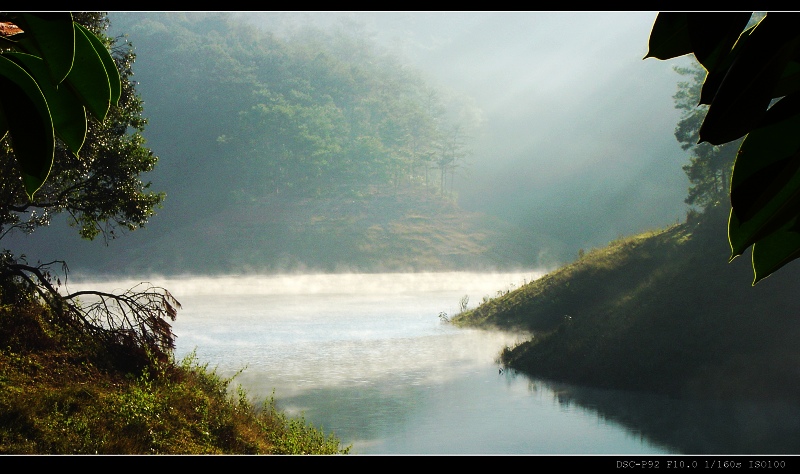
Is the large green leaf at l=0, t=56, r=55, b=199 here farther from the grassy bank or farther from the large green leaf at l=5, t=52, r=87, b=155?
the grassy bank

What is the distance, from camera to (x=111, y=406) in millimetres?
5961

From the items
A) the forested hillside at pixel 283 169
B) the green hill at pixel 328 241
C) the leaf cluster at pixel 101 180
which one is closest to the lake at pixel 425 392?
the leaf cluster at pixel 101 180

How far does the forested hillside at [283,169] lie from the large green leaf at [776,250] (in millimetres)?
19830

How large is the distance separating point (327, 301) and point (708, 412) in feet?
34.3

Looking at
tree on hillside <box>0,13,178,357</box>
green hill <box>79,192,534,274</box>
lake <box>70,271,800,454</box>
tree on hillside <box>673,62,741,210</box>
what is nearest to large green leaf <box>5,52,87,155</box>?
lake <box>70,271,800,454</box>

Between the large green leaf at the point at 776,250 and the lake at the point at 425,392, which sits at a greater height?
the lake at the point at 425,392

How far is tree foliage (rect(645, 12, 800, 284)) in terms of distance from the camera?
1.33 ft

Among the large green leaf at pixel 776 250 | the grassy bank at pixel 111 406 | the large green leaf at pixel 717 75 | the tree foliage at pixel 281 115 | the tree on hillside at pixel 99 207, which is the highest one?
the tree foliage at pixel 281 115

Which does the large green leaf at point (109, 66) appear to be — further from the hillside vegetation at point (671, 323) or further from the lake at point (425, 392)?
the hillside vegetation at point (671, 323)

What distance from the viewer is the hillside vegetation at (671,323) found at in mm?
8625

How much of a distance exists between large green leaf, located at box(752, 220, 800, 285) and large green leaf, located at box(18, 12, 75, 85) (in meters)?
0.57

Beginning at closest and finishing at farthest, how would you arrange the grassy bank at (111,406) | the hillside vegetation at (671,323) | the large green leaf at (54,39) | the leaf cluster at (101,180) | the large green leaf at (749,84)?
the large green leaf at (749,84) → the large green leaf at (54,39) → the grassy bank at (111,406) → the leaf cluster at (101,180) → the hillside vegetation at (671,323)

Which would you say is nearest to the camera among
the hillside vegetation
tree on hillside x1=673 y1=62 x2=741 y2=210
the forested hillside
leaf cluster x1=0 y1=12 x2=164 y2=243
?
leaf cluster x1=0 y1=12 x2=164 y2=243
